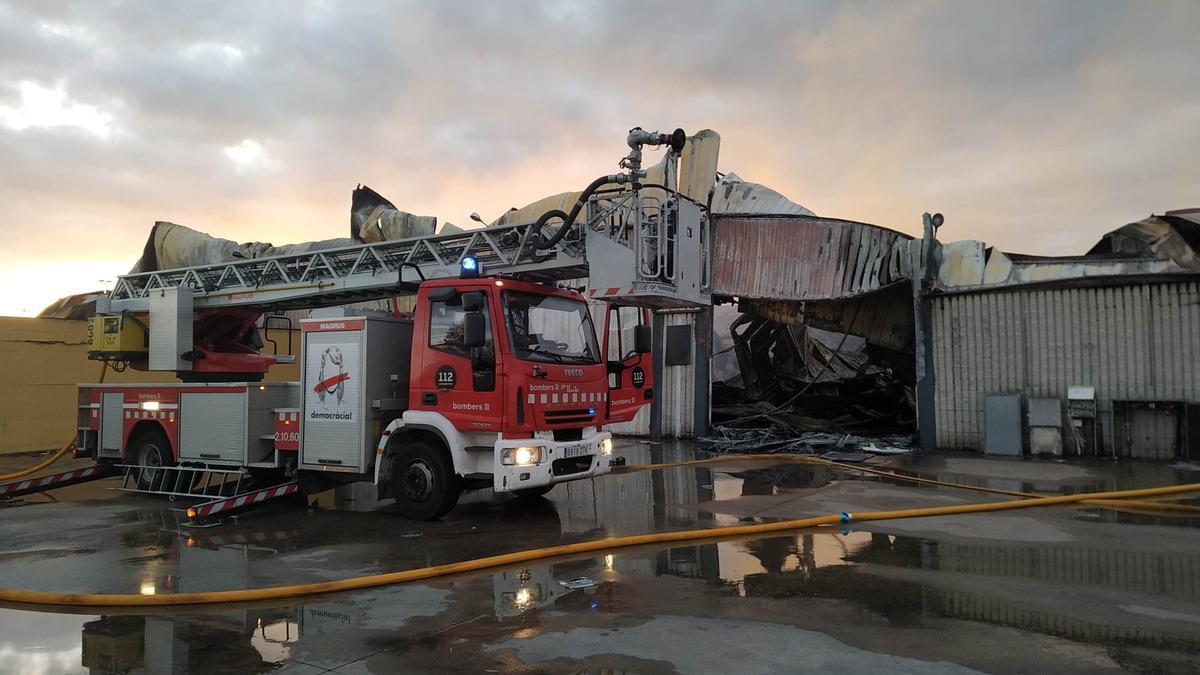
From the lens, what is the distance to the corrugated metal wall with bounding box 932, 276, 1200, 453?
12.8 meters

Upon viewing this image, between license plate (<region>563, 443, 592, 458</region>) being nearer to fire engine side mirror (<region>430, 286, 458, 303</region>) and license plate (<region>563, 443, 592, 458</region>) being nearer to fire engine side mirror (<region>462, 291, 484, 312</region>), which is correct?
fire engine side mirror (<region>462, 291, 484, 312</region>)

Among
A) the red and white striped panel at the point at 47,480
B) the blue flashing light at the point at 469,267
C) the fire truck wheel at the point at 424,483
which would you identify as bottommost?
the red and white striped panel at the point at 47,480

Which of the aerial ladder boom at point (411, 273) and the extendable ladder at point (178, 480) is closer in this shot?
the aerial ladder boom at point (411, 273)

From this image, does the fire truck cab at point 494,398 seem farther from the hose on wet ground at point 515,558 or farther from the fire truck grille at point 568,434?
the hose on wet ground at point 515,558

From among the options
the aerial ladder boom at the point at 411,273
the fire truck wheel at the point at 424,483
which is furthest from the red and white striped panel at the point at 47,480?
the fire truck wheel at the point at 424,483

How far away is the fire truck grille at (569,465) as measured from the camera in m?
8.00

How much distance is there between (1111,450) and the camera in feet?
43.1

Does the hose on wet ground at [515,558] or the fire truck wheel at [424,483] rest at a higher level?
the fire truck wheel at [424,483]

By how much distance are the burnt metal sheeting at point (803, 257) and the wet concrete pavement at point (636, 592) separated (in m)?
6.70

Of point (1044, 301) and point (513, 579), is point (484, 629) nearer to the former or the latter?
point (513, 579)

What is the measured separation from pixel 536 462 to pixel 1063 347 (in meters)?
11.1

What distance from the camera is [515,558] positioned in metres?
6.49

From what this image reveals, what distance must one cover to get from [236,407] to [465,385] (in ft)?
12.1

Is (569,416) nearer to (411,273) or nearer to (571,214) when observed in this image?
(571,214)
